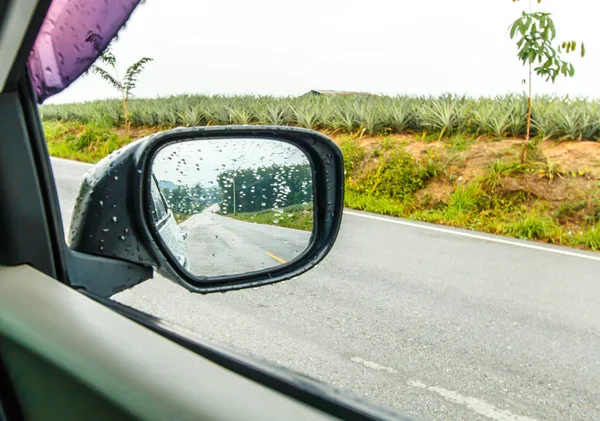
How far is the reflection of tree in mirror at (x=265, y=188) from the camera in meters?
1.04

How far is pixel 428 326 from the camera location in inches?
134

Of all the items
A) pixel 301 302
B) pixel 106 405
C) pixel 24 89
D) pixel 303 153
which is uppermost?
pixel 24 89

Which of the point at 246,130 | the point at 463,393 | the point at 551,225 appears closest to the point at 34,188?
the point at 246,130

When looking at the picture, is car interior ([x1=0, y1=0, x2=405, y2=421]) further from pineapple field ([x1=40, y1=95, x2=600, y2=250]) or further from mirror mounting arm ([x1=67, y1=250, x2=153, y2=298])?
pineapple field ([x1=40, y1=95, x2=600, y2=250])

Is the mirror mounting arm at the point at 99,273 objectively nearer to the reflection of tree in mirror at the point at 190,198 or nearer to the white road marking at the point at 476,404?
the reflection of tree in mirror at the point at 190,198

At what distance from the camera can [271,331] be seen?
3.12 m

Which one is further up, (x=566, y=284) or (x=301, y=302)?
(x=301, y=302)

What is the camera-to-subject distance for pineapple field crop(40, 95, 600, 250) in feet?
22.4

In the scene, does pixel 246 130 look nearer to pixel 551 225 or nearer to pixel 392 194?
pixel 551 225

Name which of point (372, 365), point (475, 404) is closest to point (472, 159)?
point (372, 365)

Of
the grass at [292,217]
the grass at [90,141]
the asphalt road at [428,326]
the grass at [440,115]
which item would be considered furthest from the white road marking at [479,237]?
the grass at [292,217]

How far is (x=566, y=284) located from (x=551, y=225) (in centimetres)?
228

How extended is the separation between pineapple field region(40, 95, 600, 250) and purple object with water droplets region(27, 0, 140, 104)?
4.44 meters

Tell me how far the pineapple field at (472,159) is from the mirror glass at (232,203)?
4.37 metres
